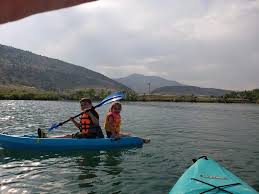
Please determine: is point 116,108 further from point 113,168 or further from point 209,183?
point 209,183

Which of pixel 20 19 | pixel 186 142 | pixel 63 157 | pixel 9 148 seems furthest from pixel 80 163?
pixel 20 19

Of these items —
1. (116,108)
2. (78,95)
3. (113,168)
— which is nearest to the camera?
(113,168)

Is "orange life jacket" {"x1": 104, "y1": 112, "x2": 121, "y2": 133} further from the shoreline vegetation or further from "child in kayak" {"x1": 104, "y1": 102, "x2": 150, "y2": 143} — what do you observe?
the shoreline vegetation

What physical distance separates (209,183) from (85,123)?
25.3 feet

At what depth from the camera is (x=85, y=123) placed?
14.5 m

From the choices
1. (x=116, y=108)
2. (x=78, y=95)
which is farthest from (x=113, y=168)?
(x=78, y=95)

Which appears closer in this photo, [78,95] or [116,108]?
[116,108]

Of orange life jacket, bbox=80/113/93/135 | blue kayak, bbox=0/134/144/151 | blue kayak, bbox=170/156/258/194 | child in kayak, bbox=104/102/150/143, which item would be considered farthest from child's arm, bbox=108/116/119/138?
blue kayak, bbox=170/156/258/194

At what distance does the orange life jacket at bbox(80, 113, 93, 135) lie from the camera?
14.4 m

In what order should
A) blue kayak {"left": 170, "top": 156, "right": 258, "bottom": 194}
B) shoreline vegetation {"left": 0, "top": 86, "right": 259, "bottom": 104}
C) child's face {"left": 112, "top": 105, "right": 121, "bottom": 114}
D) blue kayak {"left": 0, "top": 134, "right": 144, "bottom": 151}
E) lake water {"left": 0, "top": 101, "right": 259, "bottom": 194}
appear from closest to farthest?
blue kayak {"left": 170, "top": 156, "right": 258, "bottom": 194} → lake water {"left": 0, "top": 101, "right": 259, "bottom": 194} → blue kayak {"left": 0, "top": 134, "right": 144, "bottom": 151} → child's face {"left": 112, "top": 105, "right": 121, "bottom": 114} → shoreline vegetation {"left": 0, "top": 86, "right": 259, "bottom": 104}

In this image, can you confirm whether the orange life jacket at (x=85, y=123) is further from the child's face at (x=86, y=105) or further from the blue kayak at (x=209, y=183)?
the blue kayak at (x=209, y=183)

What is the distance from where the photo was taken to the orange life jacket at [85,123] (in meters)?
14.4

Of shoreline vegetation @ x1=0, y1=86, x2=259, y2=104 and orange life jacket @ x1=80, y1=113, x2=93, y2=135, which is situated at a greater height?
shoreline vegetation @ x1=0, y1=86, x2=259, y2=104

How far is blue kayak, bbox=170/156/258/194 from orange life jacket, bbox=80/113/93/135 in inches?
249
